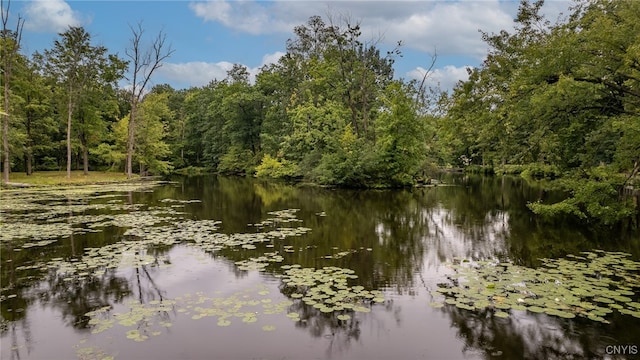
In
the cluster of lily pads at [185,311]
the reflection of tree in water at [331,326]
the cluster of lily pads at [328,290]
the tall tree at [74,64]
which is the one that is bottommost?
the reflection of tree in water at [331,326]

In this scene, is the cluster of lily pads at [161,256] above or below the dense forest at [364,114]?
below

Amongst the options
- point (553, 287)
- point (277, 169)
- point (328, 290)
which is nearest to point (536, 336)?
point (553, 287)

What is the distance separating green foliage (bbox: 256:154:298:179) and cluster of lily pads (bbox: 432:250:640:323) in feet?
89.9

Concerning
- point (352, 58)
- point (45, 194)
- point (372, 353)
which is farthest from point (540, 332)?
point (352, 58)

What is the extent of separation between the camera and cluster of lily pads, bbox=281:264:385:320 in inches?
244

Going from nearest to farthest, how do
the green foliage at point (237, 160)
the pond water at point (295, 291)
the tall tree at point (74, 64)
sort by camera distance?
1. the pond water at point (295, 291)
2. the tall tree at point (74, 64)
3. the green foliage at point (237, 160)

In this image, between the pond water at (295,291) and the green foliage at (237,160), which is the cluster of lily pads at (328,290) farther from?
the green foliage at (237,160)

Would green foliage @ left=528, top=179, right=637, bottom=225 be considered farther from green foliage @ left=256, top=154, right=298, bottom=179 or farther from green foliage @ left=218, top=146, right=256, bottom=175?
green foliage @ left=218, top=146, right=256, bottom=175

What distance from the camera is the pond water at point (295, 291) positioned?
5.06 meters

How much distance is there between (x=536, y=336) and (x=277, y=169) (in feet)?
109

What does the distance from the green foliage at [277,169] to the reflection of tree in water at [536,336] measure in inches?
1160

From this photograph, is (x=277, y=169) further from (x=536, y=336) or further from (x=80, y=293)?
(x=536, y=336)

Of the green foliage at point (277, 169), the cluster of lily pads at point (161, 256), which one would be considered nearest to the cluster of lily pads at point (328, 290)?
the cluster of lily pads at point (161, 256)

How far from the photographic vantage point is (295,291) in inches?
269
